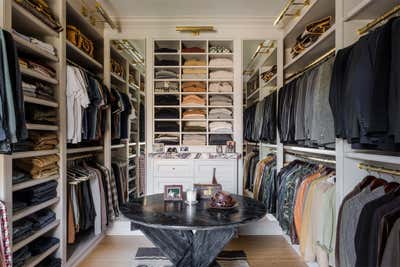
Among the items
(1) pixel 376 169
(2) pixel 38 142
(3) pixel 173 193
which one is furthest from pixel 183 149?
(1) pixel 376 169

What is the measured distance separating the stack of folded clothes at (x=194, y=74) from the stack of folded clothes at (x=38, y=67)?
1717 millimetres

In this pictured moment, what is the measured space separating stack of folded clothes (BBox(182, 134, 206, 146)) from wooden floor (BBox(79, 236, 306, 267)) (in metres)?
1.25

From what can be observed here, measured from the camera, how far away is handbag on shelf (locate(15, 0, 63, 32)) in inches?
77.6

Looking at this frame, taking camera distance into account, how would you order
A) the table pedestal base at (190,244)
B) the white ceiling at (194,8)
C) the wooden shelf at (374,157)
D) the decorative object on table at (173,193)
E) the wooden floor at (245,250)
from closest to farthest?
the wooden shelf at (374,157) → the table pedestal base at (190,244) → the decorative object on table at (173,193) → the wooden floor at (245,250) → the white ceiling at (194,8)

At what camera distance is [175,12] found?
3406mm

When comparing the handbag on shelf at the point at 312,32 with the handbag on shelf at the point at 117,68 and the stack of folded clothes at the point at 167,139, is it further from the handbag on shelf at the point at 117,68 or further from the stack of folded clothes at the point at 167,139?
the handbag on shelf at the point at 117,68

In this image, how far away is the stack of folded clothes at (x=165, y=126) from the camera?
3.70 m

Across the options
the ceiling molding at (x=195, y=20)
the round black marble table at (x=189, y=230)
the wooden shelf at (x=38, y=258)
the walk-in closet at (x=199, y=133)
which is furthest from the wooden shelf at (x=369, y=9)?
the wooden shelf at (x=38, y=258)

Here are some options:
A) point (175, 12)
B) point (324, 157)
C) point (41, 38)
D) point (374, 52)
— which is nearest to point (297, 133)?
point (324, 157)

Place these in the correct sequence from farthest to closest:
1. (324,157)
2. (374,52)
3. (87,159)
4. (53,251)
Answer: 1. (87,159)
2. (324,157)
3. (53,251)
4. (374,52)

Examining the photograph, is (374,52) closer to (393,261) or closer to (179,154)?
(393,261)

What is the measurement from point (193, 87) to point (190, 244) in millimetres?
2224

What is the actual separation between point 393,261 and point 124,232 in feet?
9.74

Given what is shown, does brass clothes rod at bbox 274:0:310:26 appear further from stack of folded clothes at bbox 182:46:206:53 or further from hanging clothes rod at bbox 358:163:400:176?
hanging clothes rod at bbox 358:163:400:176
